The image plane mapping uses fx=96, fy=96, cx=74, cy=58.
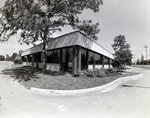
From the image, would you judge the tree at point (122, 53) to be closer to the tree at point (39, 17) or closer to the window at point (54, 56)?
the tree at point (39, 17)

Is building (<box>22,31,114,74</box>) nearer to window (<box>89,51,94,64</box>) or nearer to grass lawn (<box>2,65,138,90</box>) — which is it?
window (<box>89,51,94,64</box>)

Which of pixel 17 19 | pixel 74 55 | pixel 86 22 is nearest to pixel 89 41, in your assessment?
pixel 86 22

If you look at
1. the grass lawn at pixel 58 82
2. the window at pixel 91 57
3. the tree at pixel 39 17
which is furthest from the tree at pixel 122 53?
the grass lawn at pixel 58 82

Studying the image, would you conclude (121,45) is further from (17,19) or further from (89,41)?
(17,19)

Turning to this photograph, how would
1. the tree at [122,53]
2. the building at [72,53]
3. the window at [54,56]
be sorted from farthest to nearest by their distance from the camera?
the tree at [122,53] < the window at [54,56] < the building at [72,53]

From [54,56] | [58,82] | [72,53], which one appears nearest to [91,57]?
[72,53]

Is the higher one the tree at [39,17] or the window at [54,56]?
the tree at [39,17]

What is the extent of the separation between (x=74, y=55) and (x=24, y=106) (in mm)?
6079

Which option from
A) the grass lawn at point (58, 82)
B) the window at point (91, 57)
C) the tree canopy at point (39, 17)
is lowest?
the grass lawn at point (58, 82)

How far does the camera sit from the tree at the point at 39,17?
5.92 m

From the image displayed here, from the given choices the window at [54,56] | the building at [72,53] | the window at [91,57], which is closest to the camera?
the building at [72,53]

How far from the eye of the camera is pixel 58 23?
8.73 metres

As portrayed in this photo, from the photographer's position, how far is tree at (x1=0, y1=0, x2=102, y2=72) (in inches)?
233

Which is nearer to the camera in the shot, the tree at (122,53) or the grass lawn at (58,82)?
the grass lawn at (58,82)
